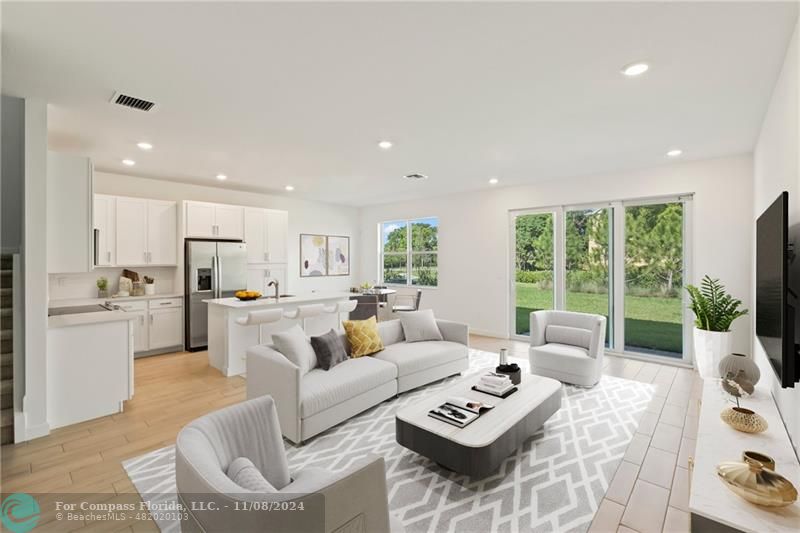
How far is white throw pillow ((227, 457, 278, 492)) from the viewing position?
1.33 meters

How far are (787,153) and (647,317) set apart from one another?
345cm

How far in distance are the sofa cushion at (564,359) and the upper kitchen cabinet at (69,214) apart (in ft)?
15.5

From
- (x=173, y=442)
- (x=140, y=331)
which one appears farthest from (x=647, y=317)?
(x=140, y=331)

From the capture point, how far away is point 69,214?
3232 mm

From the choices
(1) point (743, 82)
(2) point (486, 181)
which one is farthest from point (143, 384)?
(1) point (743, 82)

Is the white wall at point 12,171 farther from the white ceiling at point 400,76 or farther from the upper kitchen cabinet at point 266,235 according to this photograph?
the upper kitchen cabinet at point 266,235

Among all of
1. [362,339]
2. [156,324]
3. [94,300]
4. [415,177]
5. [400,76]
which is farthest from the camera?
[415,177]

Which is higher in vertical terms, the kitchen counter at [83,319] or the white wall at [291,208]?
the white wall at [291,208]

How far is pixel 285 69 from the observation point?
2.40 metres

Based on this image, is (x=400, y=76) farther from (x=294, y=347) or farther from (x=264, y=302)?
(x=264, y=302)

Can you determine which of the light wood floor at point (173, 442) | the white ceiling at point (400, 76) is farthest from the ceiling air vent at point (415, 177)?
the light wood floor at point (173, 442)

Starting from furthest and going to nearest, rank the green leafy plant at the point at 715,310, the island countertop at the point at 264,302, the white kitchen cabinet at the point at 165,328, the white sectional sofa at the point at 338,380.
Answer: the white kitchen cabinet at the point at 165,328 < the island countertop at the point at 264,302 < the green leafy plant at the point at 715,310 < the white sectional sofa at the point at 338,380

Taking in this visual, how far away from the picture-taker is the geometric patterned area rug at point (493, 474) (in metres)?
1.99

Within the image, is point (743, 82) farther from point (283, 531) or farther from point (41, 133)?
point (41, 133)
